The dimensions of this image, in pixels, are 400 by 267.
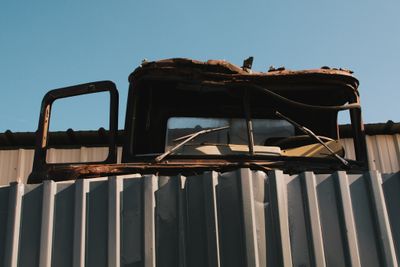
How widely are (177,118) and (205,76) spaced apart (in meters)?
0.72

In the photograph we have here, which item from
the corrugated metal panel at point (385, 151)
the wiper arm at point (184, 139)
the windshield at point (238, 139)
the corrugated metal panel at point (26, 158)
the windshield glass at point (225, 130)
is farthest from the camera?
the corrugated metal panel at point (385, 151)

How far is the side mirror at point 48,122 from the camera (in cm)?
355

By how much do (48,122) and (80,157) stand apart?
21.3ft

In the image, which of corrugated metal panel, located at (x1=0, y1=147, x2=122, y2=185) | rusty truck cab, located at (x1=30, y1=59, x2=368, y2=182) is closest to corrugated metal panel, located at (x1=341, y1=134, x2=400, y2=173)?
corrugated metal panel, located at (x1=0, y1=147, x2=122, y2=185)

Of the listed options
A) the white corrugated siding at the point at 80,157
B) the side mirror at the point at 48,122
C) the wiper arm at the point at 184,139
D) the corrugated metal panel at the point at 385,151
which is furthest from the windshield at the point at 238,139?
the corrugated metal panel at the point at 385,151

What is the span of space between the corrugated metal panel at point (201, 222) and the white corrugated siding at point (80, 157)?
750 centimetres

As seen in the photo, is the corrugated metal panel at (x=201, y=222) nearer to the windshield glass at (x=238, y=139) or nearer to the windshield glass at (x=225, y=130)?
the windshield glass at (x=238, y=139)

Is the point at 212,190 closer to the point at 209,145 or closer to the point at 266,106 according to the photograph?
the point at 209,145

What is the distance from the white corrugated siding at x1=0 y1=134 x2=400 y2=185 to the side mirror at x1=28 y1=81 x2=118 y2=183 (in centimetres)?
631

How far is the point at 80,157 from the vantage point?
10.0 m

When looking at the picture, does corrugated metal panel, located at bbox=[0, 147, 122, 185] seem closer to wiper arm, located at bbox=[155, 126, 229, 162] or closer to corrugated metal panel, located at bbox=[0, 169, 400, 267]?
wiper arm, located at bbox=[155, 126, 229, 162]

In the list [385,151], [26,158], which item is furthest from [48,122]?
[385,151]

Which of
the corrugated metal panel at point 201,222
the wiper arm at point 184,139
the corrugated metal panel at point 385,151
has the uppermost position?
the corrugated metal panel at point 385,151

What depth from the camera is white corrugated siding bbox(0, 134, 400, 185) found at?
392 inches
